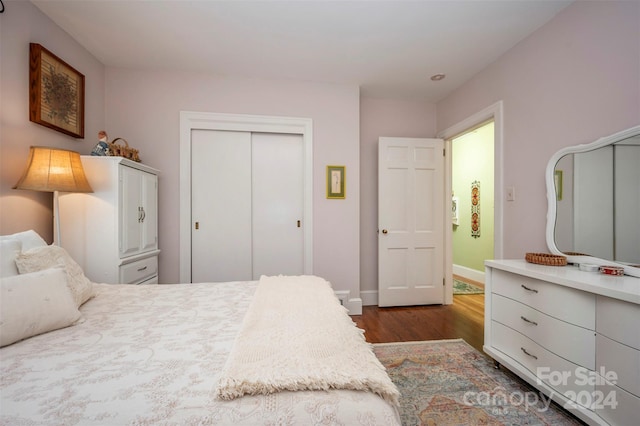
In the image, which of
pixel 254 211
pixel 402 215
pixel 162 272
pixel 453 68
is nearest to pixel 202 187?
pixel 254 211

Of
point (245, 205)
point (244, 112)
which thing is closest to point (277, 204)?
point (245, 205)

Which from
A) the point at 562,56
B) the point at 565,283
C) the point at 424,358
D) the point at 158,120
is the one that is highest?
the point at 562,56

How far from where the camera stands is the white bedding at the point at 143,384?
0.63 m

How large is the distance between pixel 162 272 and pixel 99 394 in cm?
232

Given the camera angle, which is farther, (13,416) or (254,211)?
(254,211)

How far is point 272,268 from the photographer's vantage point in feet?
9.73

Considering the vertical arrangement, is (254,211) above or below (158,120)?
below

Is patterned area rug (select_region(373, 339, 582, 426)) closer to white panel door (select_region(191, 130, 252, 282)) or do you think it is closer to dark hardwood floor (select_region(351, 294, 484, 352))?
dark hardwood floor (select_region(351, 294, 484, 352))

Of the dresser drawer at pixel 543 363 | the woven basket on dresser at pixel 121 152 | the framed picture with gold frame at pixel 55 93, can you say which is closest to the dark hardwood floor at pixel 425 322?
the dresser drawer at pixel 543 363

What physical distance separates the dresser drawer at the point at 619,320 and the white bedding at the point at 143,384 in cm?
118

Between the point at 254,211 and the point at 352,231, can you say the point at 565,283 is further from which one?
the point at 254,211

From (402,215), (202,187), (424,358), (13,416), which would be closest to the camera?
(13,416)

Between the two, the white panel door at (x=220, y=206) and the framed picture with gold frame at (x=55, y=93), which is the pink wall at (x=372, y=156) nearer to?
the white panel door at (x=220, y=206)

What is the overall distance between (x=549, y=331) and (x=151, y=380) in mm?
1893
